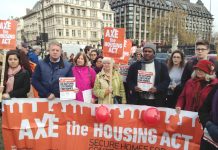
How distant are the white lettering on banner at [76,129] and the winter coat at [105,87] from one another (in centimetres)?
74

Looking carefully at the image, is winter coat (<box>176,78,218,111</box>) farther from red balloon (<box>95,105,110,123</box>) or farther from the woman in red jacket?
red balloon (<box>95,105,110,123</box>)

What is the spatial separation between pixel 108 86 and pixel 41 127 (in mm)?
1447

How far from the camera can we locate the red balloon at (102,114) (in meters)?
4.43

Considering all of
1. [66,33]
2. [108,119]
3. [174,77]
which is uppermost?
[66,33]

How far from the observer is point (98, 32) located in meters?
108

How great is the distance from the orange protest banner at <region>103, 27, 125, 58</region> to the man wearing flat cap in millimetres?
403

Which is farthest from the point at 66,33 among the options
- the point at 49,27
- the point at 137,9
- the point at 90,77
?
the point at 90,77

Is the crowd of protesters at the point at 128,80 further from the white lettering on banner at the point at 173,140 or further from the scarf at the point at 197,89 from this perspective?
the white lettering on banner at the point at 173,140

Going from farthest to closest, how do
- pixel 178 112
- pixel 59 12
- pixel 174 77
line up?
pixel 59 12, pixel 174 77, pixel 178 112

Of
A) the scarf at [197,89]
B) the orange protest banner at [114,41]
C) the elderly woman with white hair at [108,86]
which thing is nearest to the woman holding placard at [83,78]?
the elderly woman with white hair at [108,86]

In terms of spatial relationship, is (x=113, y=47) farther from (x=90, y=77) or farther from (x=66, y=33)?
(x=66, y=33)

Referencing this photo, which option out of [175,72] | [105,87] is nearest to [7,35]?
[105,87]

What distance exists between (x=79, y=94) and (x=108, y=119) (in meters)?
1.14

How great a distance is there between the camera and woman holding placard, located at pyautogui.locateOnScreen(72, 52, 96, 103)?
5.54 metres
